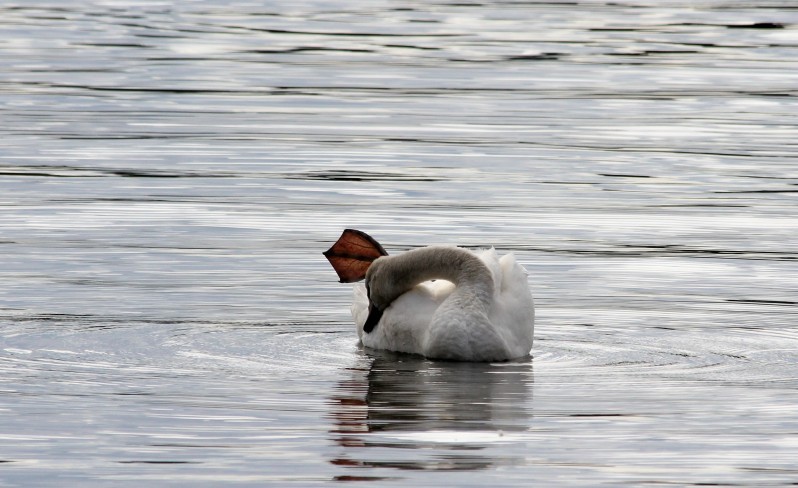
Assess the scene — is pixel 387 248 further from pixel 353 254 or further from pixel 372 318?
pixel 372 318

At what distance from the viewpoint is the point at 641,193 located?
59.3 feet

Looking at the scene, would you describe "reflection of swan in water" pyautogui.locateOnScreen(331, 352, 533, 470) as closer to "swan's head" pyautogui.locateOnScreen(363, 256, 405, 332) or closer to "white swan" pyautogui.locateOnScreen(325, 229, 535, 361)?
"white swan" pyautogui.locateOnScreen(325, 229, 535, 361)

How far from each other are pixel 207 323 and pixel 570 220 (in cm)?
494

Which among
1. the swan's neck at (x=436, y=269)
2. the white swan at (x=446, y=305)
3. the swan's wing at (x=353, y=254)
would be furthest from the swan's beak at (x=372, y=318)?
the swan's wing at (x=353, y=254)

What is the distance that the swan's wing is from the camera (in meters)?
12.6

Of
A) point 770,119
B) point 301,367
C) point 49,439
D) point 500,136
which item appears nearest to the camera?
point 49,439

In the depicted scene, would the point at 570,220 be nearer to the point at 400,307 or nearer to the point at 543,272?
the point at 543,272

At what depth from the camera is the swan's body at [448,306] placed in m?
11.6

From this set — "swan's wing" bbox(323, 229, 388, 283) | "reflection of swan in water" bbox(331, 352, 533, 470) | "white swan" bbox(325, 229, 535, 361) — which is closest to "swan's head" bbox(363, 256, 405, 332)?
"white swan" bbox(325, 229, 535, 361)

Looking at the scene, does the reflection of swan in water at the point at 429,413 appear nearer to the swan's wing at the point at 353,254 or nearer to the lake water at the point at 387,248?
the lake water at the point at 387,248

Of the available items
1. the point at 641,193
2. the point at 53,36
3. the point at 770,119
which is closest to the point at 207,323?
the point at 641,193

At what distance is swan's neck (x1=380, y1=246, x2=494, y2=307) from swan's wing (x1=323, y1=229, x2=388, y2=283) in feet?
1.63

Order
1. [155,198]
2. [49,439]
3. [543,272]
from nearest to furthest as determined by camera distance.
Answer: [49,439] → [543,272] → [155,198]

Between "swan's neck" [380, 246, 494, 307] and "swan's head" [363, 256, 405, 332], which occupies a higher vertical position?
"swan's neck" [380, 246, 494, 307]
